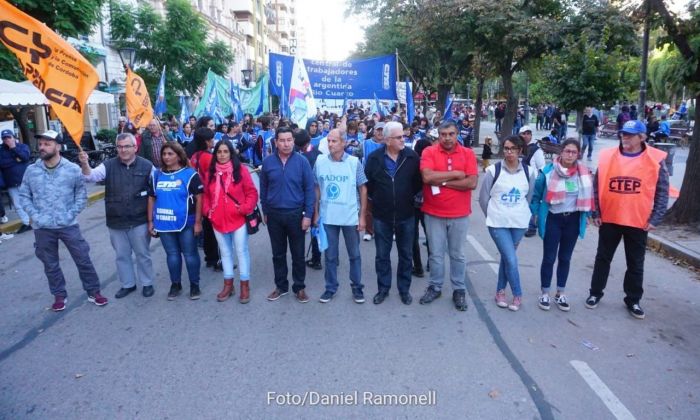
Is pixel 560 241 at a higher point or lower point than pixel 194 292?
higher

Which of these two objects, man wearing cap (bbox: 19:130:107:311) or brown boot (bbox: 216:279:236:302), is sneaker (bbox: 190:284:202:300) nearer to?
brown boot (bbox: 216:279:236:302)

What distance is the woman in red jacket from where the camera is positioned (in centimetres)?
505

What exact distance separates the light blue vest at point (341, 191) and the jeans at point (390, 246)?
30cm

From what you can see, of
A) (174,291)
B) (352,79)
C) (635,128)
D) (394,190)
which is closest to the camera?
(635,128)

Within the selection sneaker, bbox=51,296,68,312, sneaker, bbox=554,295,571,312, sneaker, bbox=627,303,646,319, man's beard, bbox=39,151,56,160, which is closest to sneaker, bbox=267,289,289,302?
sneaker, bbox=51,296,68,312

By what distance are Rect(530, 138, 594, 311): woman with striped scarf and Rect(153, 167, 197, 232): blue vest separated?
3520 mm

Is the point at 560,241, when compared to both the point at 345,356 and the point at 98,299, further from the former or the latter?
the point at 98,299

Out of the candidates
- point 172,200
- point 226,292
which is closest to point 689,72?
point 226,292

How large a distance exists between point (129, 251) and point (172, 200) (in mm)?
882

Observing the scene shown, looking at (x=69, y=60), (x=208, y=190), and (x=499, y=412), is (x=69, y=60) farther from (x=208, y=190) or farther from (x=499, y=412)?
(x=499, y=412)

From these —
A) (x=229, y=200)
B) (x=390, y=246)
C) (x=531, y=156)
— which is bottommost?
(x=390, y=246)

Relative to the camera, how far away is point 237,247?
17.0ft

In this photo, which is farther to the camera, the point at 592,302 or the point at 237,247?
the point at 237,247

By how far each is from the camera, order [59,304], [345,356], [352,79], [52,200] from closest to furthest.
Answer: [345,356] → [52,200] → [59,304] → [352,79]
